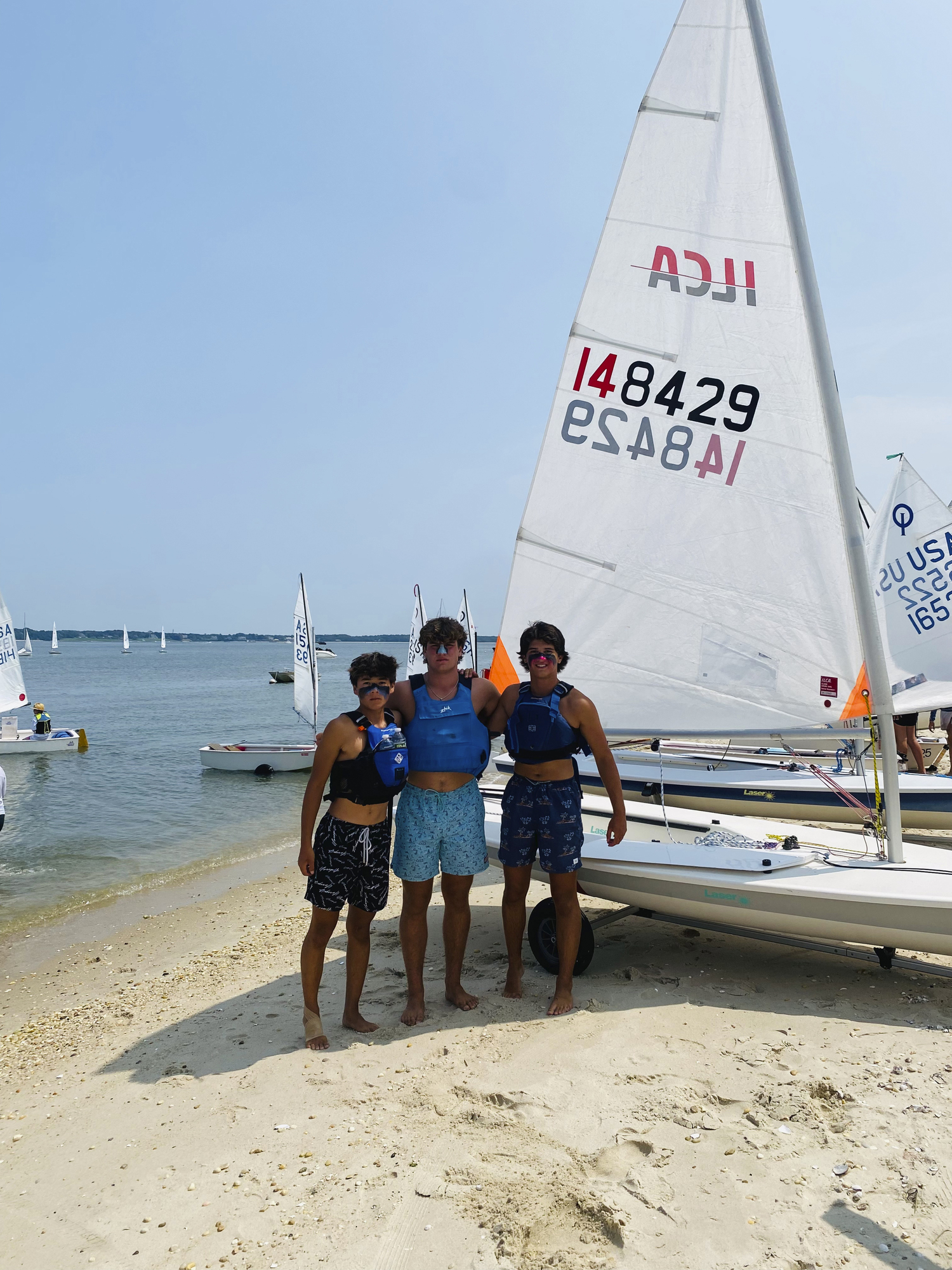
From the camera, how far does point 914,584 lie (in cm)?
1032

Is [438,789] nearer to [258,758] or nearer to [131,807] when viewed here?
[131,807]

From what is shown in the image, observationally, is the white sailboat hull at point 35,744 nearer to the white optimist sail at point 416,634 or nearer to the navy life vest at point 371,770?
the white optimist sail at point 416,634

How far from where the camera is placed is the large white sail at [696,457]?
168 inches

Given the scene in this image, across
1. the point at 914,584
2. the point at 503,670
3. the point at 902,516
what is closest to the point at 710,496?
the point at 503,670

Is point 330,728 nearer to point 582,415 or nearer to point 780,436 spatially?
point 582,415

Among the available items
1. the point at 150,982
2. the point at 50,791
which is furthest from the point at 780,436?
the point at 50,791

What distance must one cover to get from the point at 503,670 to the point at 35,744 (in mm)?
17175

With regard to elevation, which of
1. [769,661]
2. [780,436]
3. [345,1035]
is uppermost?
[780,436]

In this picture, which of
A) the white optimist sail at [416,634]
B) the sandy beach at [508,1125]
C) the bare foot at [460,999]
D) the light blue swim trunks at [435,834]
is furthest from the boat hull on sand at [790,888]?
the white optimist sail at [416,634]

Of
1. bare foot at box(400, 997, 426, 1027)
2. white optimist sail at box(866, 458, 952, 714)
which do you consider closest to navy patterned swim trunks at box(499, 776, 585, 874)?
bare foot at box(400, 997, 426, 1027)

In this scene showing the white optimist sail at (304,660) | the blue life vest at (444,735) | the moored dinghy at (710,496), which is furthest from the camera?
the white optimist sail at (304,660)

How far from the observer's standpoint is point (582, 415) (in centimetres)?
→ 466

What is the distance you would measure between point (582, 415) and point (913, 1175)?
373 centimetres

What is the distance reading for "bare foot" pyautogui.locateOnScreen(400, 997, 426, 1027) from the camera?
371 centimetres
